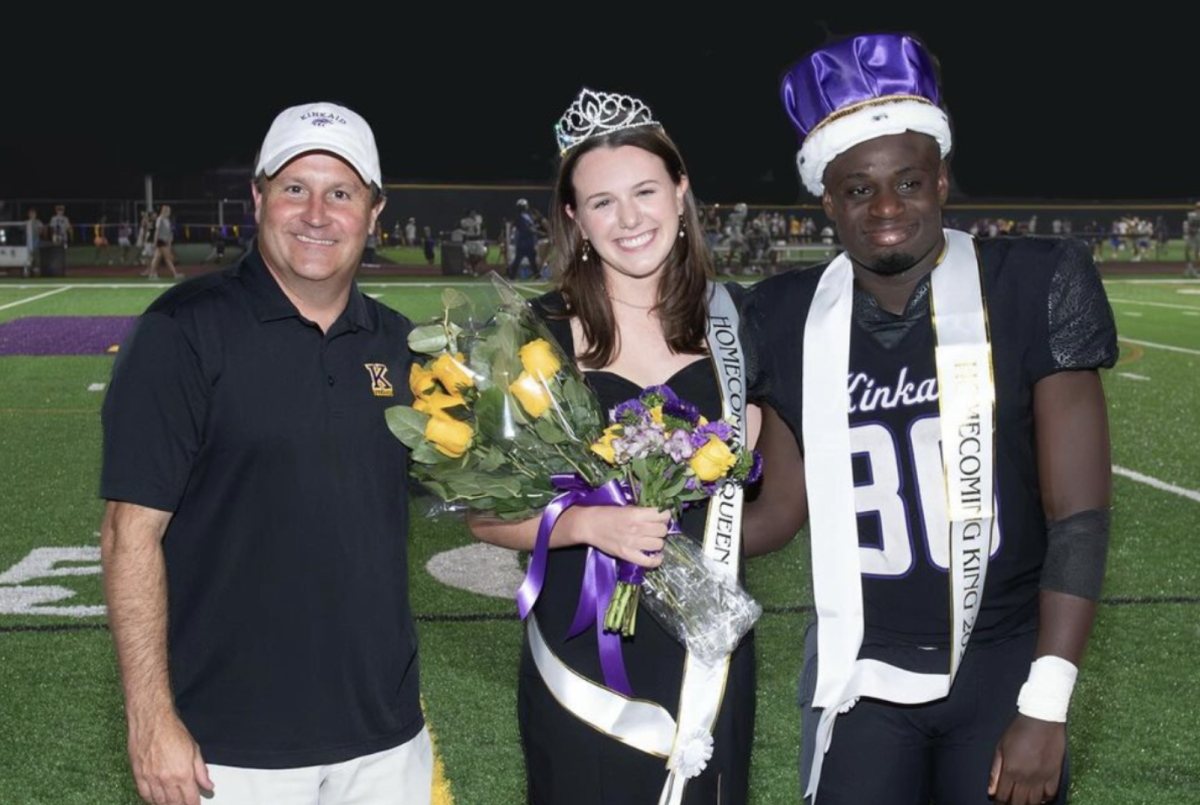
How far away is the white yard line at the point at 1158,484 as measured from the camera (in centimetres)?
785

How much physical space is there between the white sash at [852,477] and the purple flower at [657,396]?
0.24m

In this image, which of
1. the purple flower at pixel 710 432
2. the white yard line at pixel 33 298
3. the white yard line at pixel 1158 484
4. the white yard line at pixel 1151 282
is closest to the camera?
the purple flower at pixel 710 432

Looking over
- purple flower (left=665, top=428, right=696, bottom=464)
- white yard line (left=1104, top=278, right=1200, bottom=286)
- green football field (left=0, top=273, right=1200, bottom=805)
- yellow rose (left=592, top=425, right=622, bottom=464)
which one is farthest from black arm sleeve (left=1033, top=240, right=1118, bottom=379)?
white yard line (left=1104, top=278, right=1200, bottom=286)

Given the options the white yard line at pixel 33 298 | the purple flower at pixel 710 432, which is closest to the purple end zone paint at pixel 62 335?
the white yard line at pixel 33 298

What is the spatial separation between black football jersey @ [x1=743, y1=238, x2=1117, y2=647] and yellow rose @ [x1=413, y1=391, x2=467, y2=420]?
2.16 ft

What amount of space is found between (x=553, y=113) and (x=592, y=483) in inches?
1763

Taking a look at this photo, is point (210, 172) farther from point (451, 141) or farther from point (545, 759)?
point (545, 759)

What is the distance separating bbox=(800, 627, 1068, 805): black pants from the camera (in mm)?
2439

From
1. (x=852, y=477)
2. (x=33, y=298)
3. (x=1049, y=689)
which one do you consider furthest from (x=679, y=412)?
(x=33, y=298)

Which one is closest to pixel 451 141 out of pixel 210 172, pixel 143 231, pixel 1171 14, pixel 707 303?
pixel 210 172

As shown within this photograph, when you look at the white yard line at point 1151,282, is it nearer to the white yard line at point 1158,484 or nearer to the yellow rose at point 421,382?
the white yard line at point 1158,484

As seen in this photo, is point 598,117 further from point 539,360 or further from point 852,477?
point 852,477

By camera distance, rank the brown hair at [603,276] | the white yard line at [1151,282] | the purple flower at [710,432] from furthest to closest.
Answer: the white yard line at [1151,282]
the brown hair at [603,276]
the purple flower at [710,432]

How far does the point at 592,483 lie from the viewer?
2471 mm
